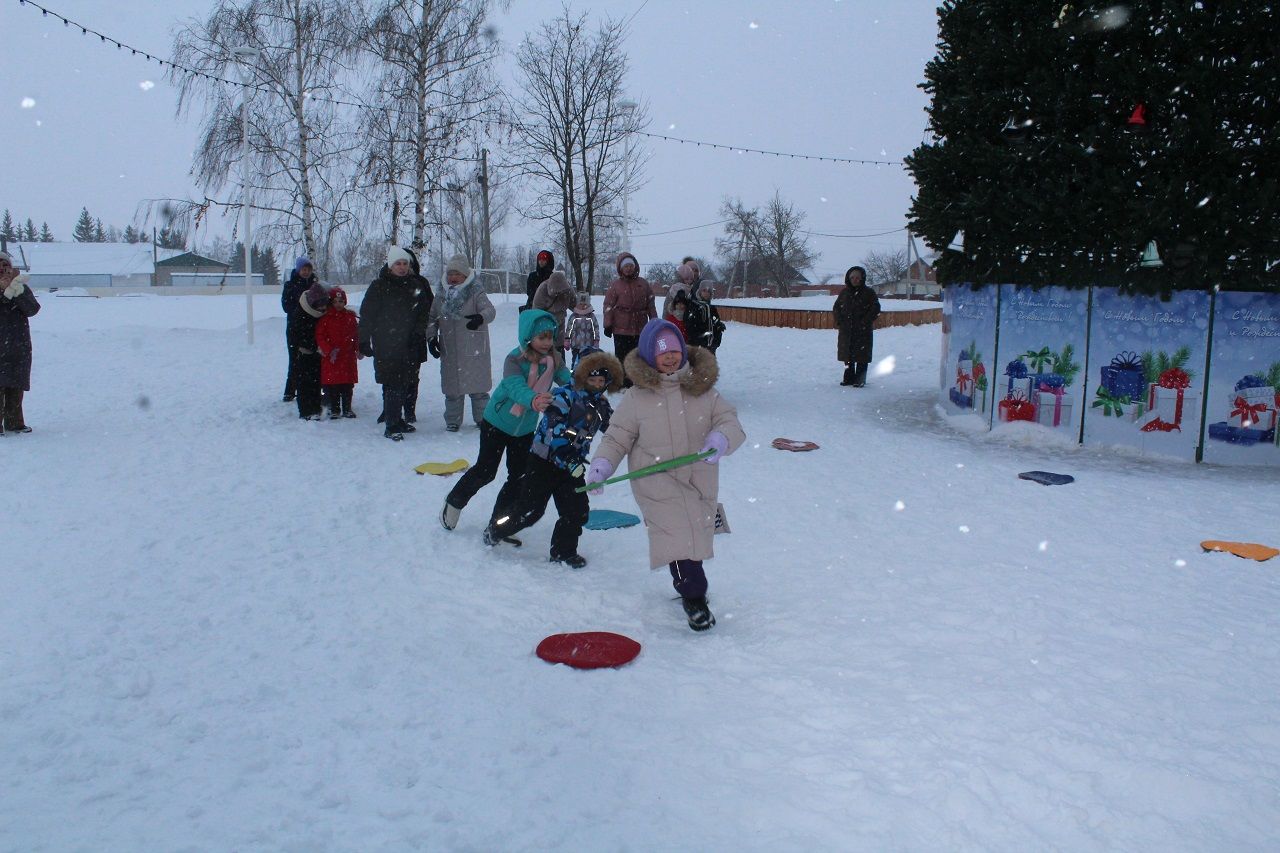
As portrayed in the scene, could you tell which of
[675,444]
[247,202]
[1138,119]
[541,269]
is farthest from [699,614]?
[247,202]

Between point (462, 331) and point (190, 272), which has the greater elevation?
point (190, 272)

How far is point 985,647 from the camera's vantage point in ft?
14.7

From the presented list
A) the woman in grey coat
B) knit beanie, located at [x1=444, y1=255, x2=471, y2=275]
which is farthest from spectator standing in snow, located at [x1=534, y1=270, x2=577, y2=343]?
knit beanie, located at [x1=444, y1=255, x2=471, y2=275]

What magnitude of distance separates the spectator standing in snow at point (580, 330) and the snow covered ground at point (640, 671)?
124 inches

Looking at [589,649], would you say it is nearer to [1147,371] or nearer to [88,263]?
[1147,371]

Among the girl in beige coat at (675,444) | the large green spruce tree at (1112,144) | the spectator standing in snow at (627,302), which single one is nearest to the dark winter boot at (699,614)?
the girl in beige coat at (675,444)

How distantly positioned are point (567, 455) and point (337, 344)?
560 cm

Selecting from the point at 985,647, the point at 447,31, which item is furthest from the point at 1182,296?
the point at 447,31

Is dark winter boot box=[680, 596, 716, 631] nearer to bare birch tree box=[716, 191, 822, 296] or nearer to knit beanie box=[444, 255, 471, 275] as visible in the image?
knit beanie box=[444, 255, 471, 275]

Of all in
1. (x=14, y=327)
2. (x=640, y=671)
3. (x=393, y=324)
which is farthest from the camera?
(x=393, y=324)

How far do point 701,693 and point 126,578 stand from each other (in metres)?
3.56

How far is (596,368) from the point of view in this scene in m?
5.42

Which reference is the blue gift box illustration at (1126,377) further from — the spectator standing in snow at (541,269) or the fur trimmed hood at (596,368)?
the spectator standing in snow at (541,269)

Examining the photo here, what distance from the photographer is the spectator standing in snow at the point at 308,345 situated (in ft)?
33.1
